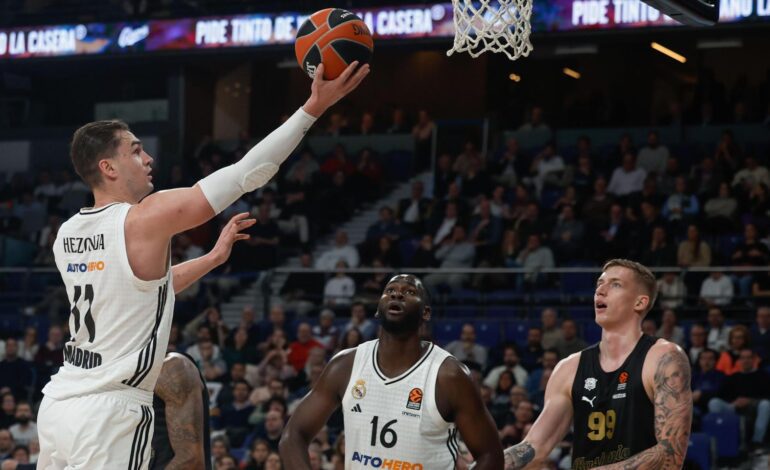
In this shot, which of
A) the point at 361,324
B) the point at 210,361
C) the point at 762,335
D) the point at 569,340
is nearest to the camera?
the point at 762,335

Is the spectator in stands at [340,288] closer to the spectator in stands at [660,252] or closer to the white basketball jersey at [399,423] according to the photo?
the spectator in stands at [660,252]

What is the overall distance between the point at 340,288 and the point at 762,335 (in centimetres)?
490

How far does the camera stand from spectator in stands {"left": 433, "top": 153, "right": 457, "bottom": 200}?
15.9m

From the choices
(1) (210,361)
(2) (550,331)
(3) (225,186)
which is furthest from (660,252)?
(3) (225,186)

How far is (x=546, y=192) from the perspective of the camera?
15.0 meters

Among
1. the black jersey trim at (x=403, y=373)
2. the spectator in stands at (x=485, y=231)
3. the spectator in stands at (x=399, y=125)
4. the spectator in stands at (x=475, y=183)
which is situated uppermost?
the spectator in stands at (x=399, y=125)

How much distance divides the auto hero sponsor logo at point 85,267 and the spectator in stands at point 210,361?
8.63m

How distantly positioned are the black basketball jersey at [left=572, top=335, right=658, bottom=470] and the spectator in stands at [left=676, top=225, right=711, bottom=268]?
7469 mm

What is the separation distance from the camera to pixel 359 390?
503 centimetres

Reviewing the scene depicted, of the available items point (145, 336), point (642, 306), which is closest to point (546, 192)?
point (642, 306)

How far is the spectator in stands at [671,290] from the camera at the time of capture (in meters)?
12.2

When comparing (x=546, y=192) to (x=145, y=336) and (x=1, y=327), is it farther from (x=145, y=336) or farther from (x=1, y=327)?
(x=145, y=336)

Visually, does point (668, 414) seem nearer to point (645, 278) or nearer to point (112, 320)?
point (645, 278)

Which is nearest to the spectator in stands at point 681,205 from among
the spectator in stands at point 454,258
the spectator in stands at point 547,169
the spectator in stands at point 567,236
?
the spectator in stands at point 567,236
